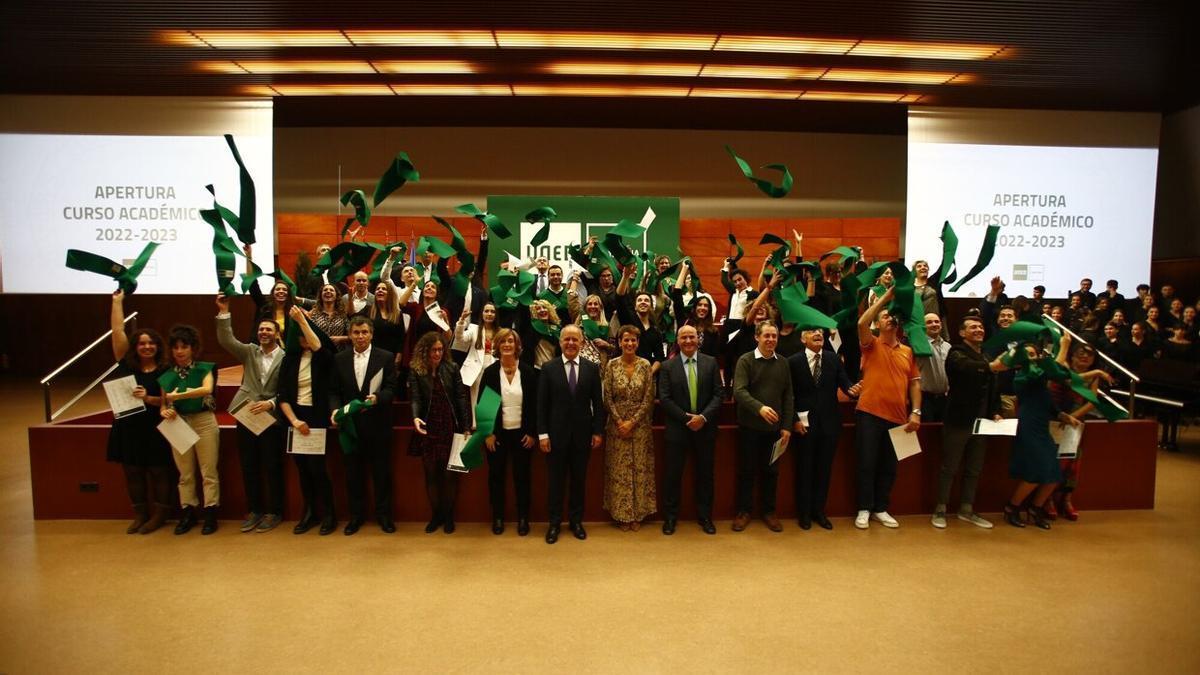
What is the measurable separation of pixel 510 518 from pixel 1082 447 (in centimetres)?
415

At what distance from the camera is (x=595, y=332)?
4949mm

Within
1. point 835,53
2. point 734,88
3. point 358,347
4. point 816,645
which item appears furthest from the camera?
point 734,88

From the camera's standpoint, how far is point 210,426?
447 centimetres

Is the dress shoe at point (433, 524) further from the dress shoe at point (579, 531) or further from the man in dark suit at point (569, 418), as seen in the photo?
the dress shoe at point (579, 531)

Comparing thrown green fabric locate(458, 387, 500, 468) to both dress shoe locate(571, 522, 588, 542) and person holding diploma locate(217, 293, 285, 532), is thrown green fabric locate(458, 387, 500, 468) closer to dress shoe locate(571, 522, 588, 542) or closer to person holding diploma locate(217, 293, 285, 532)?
dress shoe locate(571, 522, 588, 542)

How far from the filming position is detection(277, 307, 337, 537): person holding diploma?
4.35m

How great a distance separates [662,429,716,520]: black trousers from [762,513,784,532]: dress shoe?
405 millimetres

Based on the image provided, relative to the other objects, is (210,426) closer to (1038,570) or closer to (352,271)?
(352,271)

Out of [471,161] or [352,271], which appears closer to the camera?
[352,271]

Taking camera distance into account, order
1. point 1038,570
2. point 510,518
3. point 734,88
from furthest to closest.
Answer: point 734,88 → point 510,518 → point 1038,570

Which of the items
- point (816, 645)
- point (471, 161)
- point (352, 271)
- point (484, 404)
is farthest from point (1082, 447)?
point (471, 161)

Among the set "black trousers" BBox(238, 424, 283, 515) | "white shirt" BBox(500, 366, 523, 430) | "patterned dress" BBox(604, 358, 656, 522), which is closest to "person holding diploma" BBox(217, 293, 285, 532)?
"black trousers" BBox(238, 424, 283, 515)

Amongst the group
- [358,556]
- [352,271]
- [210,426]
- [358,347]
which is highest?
[352,271]

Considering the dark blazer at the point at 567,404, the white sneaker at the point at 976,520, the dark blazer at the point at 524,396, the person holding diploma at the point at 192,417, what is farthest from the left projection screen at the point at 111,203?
the white sneaker at the point at 976,520
